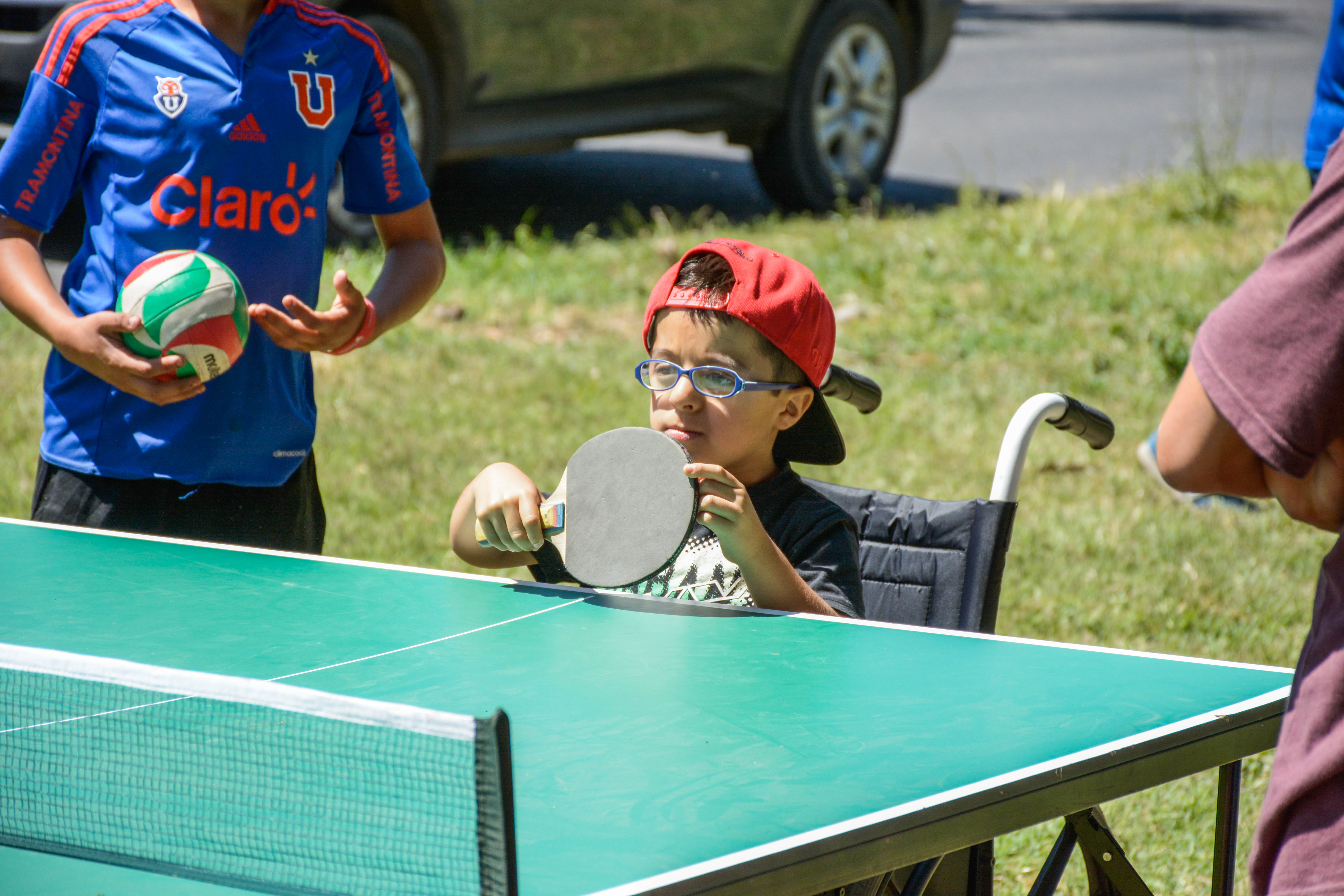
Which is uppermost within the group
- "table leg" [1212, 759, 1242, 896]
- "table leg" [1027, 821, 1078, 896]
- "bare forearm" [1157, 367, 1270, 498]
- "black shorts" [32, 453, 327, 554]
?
"bare forearm" [1157, 367, 1270, 498]

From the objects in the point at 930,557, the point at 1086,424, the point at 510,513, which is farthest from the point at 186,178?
the point at 1086,424

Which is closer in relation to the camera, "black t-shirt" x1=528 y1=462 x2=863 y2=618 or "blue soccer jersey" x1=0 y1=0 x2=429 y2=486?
"black t-shirt" x1=528 y1=462 x2=863 y2=618

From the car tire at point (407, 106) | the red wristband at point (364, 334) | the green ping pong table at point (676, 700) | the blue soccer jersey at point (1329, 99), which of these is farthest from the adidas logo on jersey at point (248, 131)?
the car tire at point (407, 106)

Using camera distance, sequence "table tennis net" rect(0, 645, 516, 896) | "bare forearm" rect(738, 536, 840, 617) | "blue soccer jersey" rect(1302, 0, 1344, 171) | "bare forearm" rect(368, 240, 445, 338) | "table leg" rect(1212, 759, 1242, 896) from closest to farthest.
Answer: "table tennis net" rect(0, 645, 516, 896)
"table leg" rect(1212, 759, 1242, 896)
"bare forearm" rect(738, 536, 840, 617)
"bare forearm" rect(368, 240, 445, 338)
"blue soccer jersey" rect(1302, 0, 1344, 171)

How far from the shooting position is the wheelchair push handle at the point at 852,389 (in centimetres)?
319

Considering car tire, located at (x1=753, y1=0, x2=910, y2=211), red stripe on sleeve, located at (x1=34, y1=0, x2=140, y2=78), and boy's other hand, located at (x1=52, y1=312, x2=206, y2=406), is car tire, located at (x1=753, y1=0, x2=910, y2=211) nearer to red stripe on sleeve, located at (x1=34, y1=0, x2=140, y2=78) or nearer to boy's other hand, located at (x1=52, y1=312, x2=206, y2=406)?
red stripe on sleeve, located at (x1=34, y1=0, x2=140, y2=78)

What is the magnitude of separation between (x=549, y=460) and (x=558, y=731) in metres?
3.60

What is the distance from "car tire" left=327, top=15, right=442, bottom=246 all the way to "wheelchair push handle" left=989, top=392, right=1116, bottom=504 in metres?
4.26

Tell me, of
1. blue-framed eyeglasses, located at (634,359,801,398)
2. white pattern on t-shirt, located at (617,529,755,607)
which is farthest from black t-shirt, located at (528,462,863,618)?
blue-framed eyeglasses, located at (634,359,801,398)

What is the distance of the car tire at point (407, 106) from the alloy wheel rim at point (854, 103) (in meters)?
2.70

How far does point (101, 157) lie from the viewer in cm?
288

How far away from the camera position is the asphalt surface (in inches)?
369

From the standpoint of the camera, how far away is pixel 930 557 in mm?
3059

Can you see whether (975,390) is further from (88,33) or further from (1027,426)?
(88,33)
